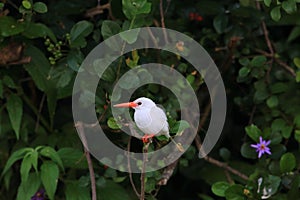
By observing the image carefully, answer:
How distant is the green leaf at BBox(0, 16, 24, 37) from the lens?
144cm

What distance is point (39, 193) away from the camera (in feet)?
5.15

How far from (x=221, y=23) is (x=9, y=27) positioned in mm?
599

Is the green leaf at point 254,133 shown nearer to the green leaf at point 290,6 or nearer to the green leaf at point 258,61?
the green leaf at point 258,61

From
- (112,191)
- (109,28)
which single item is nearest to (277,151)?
(112,191)

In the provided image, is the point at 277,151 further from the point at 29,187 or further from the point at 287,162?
the point at 29,187

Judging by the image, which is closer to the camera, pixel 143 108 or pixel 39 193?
pixel 143 108

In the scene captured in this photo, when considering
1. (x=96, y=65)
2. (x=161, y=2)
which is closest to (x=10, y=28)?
(x=96, y=65)

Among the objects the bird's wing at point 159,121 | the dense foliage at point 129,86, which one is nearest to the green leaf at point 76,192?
the dense foliage at point 129,86

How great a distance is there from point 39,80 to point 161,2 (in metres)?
0.38

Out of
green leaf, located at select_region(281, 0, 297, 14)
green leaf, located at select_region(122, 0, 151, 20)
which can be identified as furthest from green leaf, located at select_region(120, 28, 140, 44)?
green leaf, located at select_region(281, 0, 297, 14)

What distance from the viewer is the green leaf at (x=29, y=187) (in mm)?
1431

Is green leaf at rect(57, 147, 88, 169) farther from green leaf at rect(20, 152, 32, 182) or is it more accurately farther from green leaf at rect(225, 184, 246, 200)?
green leaf at rect(225, 184, 246, 200)

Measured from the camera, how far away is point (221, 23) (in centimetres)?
168

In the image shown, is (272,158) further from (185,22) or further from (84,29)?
(84,29)
